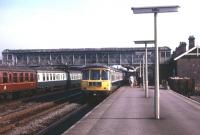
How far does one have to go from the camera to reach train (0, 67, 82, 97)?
30253 millimetres

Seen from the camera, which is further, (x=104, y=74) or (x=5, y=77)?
(x=104, y=74)

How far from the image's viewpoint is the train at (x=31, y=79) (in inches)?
1191

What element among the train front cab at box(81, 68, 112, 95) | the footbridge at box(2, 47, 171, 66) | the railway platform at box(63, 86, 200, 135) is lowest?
the railway platform at box(63, 86, 200, 135)

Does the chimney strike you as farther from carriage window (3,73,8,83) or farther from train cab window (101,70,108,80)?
carriage window (3,73,8,83)

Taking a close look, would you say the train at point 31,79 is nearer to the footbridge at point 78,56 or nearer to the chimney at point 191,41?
the chimney at point 191,41

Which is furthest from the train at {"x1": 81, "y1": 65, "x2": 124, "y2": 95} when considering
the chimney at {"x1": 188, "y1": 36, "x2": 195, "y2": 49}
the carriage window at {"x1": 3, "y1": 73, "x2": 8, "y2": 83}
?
the chimney at {"x1": 188, "y1": 36, "x2": 195, "y2": 49}

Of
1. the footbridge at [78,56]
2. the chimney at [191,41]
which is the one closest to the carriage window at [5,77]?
the chimney at [191,41]

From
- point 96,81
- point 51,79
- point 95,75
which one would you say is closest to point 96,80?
point 96,81

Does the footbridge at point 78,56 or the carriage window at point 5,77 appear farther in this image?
the footbridge at point 78,56

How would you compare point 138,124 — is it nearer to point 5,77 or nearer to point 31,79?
point 5,77

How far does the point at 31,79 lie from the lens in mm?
37156

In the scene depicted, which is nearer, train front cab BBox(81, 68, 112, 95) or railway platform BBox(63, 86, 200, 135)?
railway platform BBox(63, 86, 200, 135)

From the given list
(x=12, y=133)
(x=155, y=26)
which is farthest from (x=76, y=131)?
(x=155, y=26)

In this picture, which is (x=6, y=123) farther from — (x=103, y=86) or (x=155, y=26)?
(x=103, y=86)
